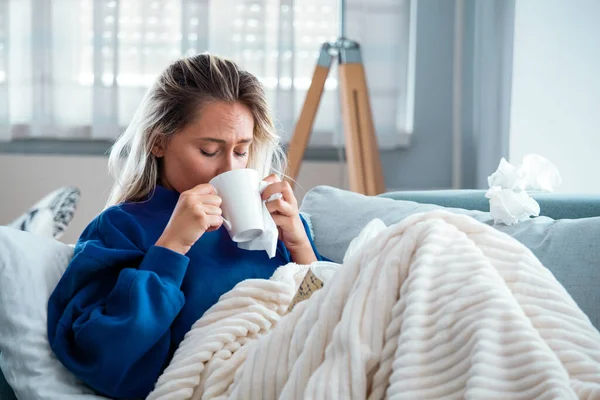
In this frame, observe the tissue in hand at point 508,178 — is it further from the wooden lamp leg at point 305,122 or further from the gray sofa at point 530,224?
the wooden lamp leg at point 305,122

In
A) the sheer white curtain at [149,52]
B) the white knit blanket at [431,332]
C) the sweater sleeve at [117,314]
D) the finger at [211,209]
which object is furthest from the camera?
the sheer white curtain at [149,52]

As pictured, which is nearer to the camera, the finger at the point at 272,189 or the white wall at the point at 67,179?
the finger at the point at 272,189

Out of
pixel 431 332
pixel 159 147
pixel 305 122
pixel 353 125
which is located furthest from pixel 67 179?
pixel 431 332

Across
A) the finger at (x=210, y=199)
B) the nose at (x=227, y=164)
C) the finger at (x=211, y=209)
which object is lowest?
the finger at (x=211, y=209)

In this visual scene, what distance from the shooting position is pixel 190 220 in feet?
4.21

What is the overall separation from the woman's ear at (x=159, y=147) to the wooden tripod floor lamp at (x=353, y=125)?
4.38 ft

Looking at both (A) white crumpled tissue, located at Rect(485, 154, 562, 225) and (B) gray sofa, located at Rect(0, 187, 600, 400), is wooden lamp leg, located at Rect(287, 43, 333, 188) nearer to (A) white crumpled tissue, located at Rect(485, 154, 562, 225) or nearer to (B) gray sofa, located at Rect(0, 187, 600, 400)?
(B) gray sofa, located at Rect(0, 187, 600, 400)

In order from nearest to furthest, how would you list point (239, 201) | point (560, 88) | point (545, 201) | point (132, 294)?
point (132, 294) < point (239, 201) < point (545, 201) < point (560, 88)

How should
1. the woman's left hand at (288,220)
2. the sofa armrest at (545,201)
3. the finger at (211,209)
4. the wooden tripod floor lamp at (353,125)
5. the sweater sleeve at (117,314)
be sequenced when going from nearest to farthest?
the sweater sleeve at (117,314) < the finger at (211,209) < the woman's left hand at (288,220) < the sofa armrest at (545,201) < the wooden tripod floor lamp at (353,125)

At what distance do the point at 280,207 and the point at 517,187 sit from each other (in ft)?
1.63

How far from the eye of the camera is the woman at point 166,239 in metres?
1.20

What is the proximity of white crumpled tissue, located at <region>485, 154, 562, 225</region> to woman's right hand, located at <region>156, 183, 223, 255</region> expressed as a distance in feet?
1.68

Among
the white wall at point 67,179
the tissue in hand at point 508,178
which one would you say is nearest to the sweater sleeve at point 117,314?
the tissue in hand at point 508,178

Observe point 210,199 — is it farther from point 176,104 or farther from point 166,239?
point 176,104
